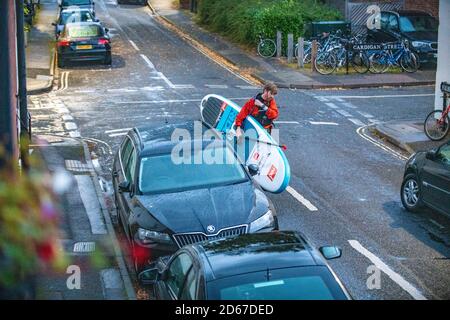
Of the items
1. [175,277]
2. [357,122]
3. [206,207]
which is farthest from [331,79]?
[175,277]

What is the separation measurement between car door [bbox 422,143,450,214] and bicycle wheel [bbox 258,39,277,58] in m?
20.6

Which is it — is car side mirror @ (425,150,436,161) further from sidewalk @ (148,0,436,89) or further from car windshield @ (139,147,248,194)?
sidewalk @ (148,0,436,89)

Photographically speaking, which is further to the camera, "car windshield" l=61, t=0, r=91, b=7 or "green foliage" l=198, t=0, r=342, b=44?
"car windshield" l=61, t=0, r=91, b=7

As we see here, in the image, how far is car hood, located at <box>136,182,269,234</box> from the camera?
32.9ft

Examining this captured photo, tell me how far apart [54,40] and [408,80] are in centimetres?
1622

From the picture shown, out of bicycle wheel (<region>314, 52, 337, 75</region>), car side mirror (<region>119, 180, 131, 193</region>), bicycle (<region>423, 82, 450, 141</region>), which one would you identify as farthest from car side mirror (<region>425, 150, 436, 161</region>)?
bicycle wheel (<region>314, 52, 337, 75</region>)

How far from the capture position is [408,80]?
28125 millimetres

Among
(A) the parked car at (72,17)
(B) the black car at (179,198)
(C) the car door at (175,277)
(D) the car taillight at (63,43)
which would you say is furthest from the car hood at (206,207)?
(A) the parked car at (72,17)

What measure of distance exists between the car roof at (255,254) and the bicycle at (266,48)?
2615 centimetres

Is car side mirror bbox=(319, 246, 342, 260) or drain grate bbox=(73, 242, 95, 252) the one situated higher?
car side mirror bbox=(319, 246, 342, 260)

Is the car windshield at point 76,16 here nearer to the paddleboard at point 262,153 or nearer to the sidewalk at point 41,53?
the sidewalk at point 41,53

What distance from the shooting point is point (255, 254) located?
22.7 ft
